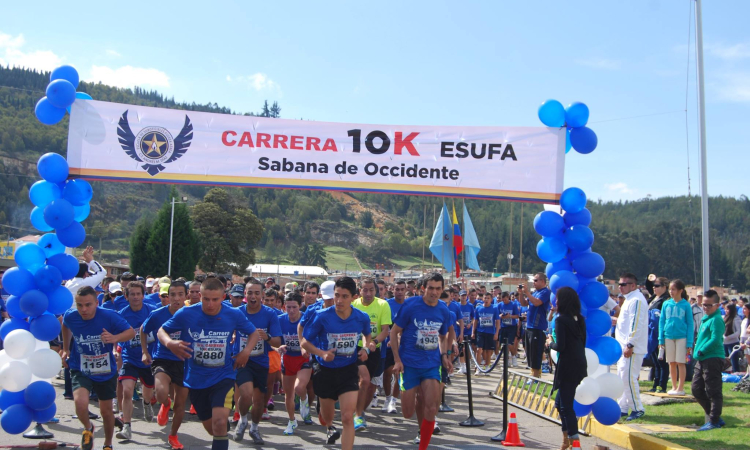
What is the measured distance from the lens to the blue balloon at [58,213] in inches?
329

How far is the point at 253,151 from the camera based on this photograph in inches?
363

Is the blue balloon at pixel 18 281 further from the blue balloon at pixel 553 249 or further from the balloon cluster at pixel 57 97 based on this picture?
the blue balloon at pixel 553 249

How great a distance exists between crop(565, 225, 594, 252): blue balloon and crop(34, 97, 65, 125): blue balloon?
22.5ft

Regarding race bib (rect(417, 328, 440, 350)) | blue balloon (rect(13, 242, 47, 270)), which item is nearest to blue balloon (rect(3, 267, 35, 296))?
blue balloon (rect(13, 242, 47, 270))

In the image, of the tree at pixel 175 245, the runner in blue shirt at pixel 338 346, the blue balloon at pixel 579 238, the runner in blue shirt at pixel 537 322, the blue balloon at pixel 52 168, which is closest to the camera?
the runner in blue shirt at pixel 338 346

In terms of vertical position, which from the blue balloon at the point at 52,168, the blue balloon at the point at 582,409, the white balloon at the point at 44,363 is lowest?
the blue balloon at the point at 582,409

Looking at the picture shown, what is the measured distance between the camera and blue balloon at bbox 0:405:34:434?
24.5 ft

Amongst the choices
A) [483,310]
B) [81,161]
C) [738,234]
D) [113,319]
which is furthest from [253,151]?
[738,234]

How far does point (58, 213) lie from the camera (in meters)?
8.38

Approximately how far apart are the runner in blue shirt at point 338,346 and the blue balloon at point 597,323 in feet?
10.1

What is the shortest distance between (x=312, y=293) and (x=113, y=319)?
4232 millimetres

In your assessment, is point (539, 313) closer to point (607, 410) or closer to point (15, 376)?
point (607, 410)

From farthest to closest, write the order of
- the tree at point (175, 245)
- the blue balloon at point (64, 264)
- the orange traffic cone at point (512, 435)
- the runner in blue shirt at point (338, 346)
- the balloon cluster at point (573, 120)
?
1. the tree at point (175, 245)
2. the balloon cluster at point (573, 120)
3. the blue balloon at point (64, 264)
4. the orange traffic cone at point (512, 435)
5. the runner in blue shirt at point (338, 346)

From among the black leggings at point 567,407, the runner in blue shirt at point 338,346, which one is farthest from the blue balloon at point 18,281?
the black leggings at point 567,407
